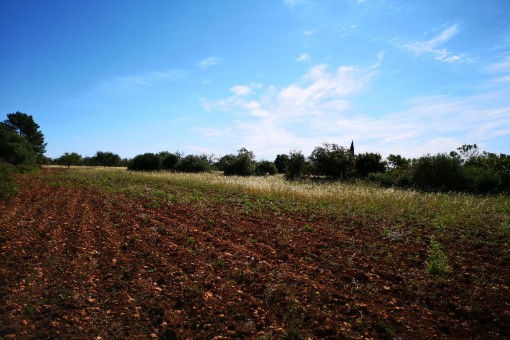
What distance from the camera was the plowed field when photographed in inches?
189

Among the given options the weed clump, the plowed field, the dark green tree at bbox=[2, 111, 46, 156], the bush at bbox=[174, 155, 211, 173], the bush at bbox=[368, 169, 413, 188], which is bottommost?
the plowed field

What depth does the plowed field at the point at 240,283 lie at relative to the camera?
480cm

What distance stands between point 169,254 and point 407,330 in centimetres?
575

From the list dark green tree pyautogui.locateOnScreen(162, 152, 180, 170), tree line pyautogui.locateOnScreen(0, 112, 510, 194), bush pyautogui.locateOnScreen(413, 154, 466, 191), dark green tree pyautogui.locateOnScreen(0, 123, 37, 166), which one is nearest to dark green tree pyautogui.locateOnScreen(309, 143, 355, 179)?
tree line pyautogui.locateOnScreen(0, 112, 510, 194)

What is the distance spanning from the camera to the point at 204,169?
48.9 metres

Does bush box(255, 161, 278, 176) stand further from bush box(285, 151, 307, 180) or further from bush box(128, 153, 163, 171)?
bush box(128, 153, 163, 171)

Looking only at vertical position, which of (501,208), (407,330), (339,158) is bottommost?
(407,330)

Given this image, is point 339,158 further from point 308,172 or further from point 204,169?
point 204,169

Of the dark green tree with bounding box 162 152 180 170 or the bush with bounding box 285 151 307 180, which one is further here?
the dark green tree with bounding box 162 152 180 170

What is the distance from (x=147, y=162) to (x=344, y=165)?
3282 cm

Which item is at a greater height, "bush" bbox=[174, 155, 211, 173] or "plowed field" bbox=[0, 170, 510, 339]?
"bush" bbox=[174, 155, 211, 173]

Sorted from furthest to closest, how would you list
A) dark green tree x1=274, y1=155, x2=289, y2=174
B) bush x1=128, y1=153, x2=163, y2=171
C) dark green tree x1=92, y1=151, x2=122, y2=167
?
dark green tree x1=92, y1=151, x2=122, y2=167 → dark green tree x1=274, y1=155, x2=289, y2=174 → bush x1=128, y1=153, x2=163, y2=171

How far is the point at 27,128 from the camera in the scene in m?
70.2

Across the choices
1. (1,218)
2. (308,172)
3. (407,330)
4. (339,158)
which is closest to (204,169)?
(308,172)
